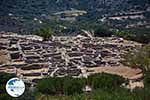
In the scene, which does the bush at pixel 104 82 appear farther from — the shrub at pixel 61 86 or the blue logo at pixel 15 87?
the blue logo at pixel 15 87

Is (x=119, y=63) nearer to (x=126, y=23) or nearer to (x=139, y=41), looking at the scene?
(x=139, y=41)

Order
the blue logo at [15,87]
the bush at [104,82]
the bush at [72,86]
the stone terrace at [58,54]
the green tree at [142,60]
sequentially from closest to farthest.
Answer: the blue logo at [15,87]
the bush at [72,86]
the bush at [104,82]
the green tree at [142,60]
the stone terrace at [58,54]

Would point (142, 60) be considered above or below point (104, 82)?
below

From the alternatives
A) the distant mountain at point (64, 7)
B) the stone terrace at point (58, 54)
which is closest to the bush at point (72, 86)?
the stone terrace at point (58, 54)

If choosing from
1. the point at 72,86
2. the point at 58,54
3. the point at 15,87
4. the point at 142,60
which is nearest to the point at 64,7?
the point at 58,54

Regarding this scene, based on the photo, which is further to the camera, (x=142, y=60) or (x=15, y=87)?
(x=142, y=60)

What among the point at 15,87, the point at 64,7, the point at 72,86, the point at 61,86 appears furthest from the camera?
the point at 64,7

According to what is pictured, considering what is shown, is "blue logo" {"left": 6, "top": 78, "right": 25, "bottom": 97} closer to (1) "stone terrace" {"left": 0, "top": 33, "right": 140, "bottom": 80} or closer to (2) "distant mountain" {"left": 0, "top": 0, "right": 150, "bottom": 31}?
(1) "stone terrace" {"left": 0, "top": 33, "right": 140, "bottom": 80}

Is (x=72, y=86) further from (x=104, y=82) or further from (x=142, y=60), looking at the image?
(x=142, y=60)

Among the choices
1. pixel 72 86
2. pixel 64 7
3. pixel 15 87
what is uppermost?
pixel 15 87

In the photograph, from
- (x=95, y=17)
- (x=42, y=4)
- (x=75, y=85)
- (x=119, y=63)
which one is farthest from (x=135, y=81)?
(x=42, y=4)

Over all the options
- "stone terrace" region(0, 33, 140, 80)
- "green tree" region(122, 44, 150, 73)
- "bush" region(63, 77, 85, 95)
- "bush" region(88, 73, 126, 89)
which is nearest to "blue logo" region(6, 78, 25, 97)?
"bush" region(63, 77, 85, 95)

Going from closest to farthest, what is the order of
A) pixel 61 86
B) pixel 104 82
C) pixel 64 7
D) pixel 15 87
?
pixel 15 87 < pixel 61 86 < pixel 104 82 < pixel 64 7

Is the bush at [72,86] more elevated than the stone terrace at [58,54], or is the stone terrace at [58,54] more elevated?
the bush at [72,86]
